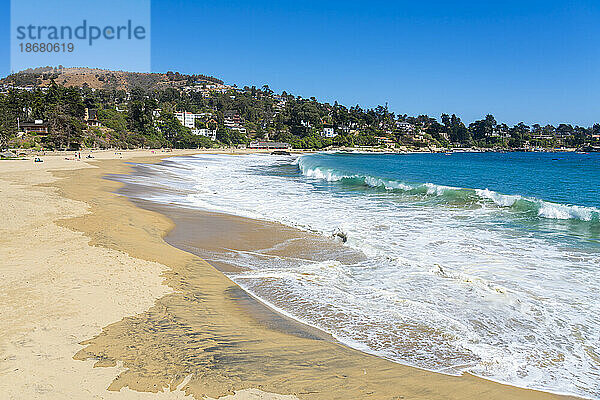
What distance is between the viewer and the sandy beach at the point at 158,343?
4.04 meters

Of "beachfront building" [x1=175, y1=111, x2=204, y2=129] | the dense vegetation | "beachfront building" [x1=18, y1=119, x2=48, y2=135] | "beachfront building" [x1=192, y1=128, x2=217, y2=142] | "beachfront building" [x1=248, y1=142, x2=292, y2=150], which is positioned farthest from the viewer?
"beachfront building" [x1=175, y1=111, x2=204, y2=129]

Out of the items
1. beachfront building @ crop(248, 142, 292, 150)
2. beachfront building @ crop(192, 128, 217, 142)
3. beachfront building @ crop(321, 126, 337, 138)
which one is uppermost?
beachfront building @ crop(321, 126, 337, 138)

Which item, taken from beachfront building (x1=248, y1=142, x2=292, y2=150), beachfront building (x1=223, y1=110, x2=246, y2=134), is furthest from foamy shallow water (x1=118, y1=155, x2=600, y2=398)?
beachfront building (x1=223, y1=110, x2=246, y2=134)

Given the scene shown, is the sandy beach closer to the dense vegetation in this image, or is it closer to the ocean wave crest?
the ocean wave crest

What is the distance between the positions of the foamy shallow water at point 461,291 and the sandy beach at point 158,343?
1.72 feet

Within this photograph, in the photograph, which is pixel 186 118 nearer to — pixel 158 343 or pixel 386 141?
pixel 386 141

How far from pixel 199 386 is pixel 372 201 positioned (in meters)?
18.0

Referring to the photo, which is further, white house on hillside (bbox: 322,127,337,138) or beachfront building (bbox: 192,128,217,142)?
white house on hillside (bbox: 322,127,337,138)

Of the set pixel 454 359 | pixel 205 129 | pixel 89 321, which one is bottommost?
pixel 454 359

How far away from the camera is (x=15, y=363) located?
413 centimetres

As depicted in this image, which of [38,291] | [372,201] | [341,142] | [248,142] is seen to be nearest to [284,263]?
[38,291]

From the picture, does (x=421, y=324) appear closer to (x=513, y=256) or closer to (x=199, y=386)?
(x=199, y=386)

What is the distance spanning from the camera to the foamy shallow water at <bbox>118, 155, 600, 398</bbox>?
5.41 meters

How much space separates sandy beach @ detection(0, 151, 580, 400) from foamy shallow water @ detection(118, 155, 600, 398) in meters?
0.52
